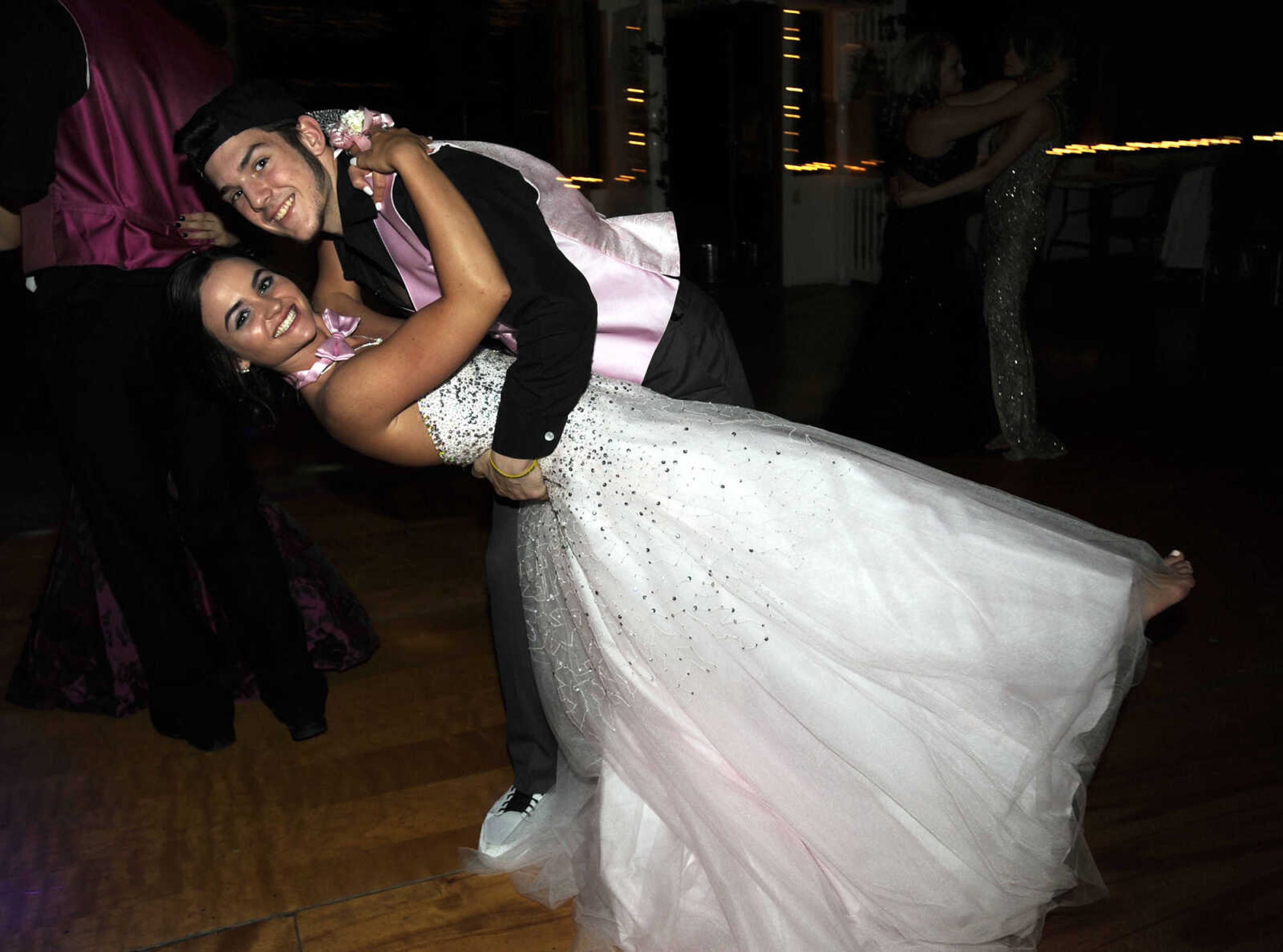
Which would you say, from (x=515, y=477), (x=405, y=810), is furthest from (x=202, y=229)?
(x=405, y=810)

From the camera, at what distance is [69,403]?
2070 millimetres

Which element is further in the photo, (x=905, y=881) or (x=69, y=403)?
(x=69, y=403)

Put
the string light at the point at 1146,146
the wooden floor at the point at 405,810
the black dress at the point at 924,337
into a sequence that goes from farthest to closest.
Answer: the string light at the point at 1146,146, the black dress at the point at 924,337, the wooden floor at the point at 405,810

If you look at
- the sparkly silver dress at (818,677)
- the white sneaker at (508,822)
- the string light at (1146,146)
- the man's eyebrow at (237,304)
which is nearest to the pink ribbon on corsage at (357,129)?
the man's eyebrow at (237,304)

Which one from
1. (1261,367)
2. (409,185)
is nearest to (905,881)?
(409,185)

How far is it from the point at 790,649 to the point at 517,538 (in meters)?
0.53

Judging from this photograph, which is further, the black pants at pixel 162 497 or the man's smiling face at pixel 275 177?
the black pants at pixel 162 497

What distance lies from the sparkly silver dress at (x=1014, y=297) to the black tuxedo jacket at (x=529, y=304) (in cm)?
297

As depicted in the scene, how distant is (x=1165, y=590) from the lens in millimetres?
1707

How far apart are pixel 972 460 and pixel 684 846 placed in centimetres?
290

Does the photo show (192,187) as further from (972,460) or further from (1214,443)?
(1214,443)

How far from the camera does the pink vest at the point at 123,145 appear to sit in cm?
192

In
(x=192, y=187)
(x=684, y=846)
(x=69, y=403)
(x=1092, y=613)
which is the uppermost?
(x=192, y=187)

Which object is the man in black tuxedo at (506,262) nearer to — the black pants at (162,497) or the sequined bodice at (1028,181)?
the black pants at (162,497)
